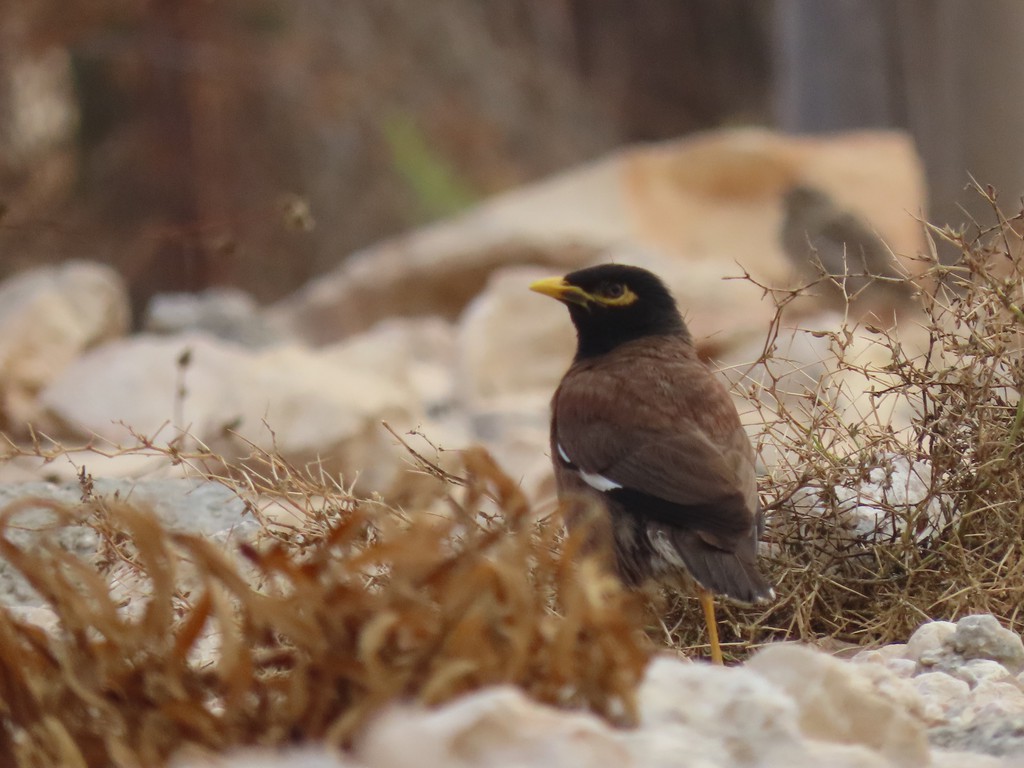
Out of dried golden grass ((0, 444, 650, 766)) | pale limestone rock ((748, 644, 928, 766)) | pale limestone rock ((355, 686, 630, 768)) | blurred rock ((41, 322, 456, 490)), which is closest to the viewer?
pale limestone rock ((355, 686, 630, 768))

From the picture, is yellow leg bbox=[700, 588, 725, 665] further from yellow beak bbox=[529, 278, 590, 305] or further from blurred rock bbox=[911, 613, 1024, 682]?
yellow beak bbox=[529, 278, 590, 305]

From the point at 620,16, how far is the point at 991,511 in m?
16.3

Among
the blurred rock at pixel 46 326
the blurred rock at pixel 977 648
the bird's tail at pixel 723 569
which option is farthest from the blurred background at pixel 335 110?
the blurred rock at pixel 977 648

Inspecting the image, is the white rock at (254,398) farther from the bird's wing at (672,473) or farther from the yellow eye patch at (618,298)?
the bird's wing at (672,473)

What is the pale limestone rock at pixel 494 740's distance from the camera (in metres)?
1.63

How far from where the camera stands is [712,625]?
277cm

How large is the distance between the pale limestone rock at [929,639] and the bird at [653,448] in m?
0.27

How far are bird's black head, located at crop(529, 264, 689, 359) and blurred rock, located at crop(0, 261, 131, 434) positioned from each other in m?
3.16

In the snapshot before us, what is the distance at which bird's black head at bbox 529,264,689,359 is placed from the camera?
3.76 metres

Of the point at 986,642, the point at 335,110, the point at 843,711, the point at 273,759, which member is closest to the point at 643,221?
the point at 335,110

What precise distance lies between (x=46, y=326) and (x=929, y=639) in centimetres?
557

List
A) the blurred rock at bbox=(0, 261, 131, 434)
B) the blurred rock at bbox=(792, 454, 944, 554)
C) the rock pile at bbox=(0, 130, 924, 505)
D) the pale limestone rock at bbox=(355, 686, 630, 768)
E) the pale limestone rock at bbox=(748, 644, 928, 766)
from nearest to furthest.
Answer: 1. the pale limestone rock at bbox=(355, 686, 630, 768)
2. the pale limestone rock at bbox=(748, 644, 928, 766)
3. the blurred rock at bbox=(792, 454, 944, 554)
4. the rock pile at bbox=(0, 130, 924, 505)
5. the blurred rock at bbox=(0, 261, 131, 434)

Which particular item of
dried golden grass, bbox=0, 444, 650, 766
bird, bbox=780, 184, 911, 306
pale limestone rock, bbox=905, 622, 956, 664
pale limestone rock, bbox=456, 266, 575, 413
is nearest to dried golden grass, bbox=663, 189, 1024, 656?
pale limestone rock, bbox=905, 622, 956, 664

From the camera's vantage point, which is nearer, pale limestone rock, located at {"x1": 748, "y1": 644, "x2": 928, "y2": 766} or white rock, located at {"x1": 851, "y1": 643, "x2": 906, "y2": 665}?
pale limestone rock, located at {"x1": 748, "y1": 644, "x2": 928, "y2": 766}
